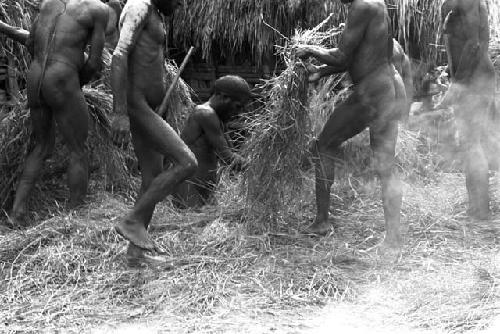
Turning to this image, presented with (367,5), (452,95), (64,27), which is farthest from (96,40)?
(452,95)

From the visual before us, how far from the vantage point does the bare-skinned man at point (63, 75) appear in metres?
5.84

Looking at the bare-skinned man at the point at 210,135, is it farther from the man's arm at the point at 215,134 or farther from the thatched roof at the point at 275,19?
the thatched roof at the point at 275,19

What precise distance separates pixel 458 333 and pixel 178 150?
80.3 inches

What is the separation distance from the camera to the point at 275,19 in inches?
348

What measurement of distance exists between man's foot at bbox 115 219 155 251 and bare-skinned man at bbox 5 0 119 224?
1.33 metres

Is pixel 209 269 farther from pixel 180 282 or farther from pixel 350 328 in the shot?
pixel 350 328

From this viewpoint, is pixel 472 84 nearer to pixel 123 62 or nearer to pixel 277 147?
pixel 277 147

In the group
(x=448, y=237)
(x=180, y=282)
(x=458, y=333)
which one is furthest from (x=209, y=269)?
(x=448, y=237)

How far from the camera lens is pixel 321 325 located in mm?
4129

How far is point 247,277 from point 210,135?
2132 mm

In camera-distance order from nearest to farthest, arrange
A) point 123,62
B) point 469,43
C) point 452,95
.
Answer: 1. point 123,62
2. point 469,43
3. point 452,95

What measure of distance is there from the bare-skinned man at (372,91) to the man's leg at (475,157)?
104 cm

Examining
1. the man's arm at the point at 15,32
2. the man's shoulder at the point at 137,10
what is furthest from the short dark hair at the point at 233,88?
the man's shoulder at the point at 137,10

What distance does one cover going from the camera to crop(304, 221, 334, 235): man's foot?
575 cm
